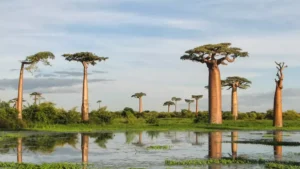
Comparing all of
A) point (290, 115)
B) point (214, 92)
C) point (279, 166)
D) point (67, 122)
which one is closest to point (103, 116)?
point (67, 122)

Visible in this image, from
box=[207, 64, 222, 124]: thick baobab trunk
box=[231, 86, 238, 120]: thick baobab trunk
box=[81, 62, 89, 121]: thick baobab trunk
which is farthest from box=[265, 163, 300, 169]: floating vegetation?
box=[231, 86, 238, 120]: thick baobab trunk

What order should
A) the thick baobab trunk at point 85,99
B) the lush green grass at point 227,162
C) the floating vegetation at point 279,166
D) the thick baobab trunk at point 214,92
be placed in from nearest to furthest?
the floating vegetation at point 279,166, the lush green grass at point 227,162, the thick baobab trunk at point 214,92, the thick baobab trunk at point 85,99

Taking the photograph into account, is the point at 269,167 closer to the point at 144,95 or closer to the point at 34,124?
the point at 34,124

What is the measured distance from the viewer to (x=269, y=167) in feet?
42.0

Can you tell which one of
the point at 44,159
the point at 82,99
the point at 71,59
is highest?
the point at 71,59

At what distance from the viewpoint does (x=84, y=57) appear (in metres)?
39.8

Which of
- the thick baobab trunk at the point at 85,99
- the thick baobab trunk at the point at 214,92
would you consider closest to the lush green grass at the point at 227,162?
the thick baobab trunk at the point at 214,92

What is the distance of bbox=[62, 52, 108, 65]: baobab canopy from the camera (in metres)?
39.4

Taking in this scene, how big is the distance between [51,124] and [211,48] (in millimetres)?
13456

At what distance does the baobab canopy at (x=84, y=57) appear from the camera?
39406mm

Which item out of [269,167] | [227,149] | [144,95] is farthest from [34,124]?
[144,95]

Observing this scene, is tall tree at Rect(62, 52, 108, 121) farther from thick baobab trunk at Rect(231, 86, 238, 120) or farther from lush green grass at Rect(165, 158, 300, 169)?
lush green grass at Rect(165, 158, 300, 169)

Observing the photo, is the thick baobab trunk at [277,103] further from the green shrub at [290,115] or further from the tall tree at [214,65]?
the green shrub at [290,115]

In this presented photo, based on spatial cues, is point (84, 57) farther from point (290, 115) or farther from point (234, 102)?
point (290, 115)
